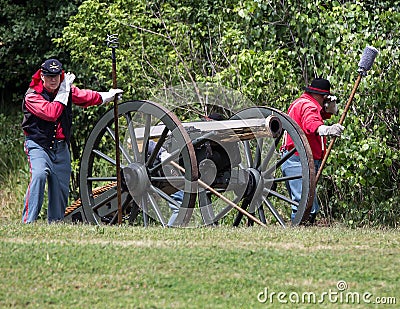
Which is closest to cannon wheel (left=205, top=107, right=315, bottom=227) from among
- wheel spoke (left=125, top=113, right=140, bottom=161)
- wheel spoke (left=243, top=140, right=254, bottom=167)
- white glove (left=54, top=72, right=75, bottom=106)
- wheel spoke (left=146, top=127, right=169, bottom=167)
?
wheel spoke (left=243, top=140, right=254, bottom=167)

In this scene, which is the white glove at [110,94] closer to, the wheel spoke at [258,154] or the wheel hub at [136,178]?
the wheel hub at [136,178]

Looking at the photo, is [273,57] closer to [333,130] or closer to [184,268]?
[333,130]

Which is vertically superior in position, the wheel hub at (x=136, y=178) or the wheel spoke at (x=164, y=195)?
the wheel hub at (x=136, y=178)

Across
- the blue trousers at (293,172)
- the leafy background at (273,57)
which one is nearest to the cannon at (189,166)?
the blue trousers at (293,172)

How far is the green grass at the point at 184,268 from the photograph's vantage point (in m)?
5.75

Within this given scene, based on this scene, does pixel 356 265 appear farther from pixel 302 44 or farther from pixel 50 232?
pixel 302 44

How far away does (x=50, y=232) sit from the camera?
7711mm

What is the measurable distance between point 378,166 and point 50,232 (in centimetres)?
451

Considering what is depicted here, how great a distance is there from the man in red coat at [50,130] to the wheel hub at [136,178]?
0.73 m

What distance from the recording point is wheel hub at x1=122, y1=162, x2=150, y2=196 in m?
9.02

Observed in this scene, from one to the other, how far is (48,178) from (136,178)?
38.4 inches

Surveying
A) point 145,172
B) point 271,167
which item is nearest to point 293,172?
point 271,167

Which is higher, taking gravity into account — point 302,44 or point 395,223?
point 302,44

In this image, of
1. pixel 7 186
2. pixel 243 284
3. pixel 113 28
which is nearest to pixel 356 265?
pixel 243 284
